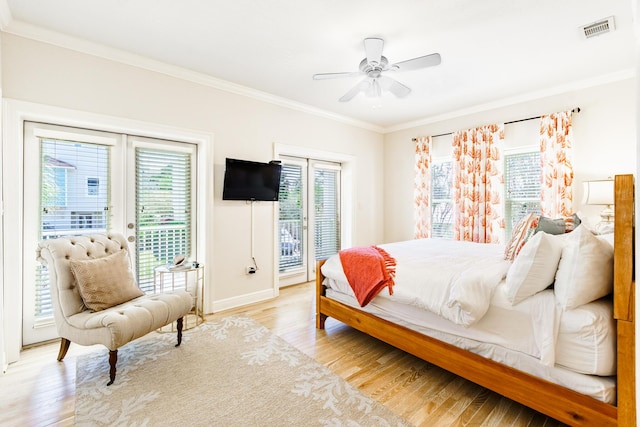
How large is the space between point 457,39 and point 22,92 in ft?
12.0

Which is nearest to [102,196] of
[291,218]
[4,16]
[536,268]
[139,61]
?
[139,61]

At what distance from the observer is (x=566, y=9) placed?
2148mm

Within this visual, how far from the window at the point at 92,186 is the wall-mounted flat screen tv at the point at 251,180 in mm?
1191

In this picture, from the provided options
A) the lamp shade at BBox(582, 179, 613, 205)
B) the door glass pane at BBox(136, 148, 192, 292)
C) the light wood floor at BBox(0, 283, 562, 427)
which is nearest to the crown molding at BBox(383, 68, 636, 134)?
the lamp shade at BBox(582, 179, 613, 205)

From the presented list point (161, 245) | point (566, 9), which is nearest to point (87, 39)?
point (161, 245)

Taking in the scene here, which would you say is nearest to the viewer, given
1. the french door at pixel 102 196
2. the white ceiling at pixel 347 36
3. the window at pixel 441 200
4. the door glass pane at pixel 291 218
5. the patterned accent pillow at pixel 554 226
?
the white ceiling at pixel 347 36

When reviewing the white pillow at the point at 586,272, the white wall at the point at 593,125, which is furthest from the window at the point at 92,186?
the white wall at the point at 593,125

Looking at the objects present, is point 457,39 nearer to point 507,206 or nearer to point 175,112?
point 507,206

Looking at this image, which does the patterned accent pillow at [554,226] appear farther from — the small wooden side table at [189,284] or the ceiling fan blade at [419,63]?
the small wooden side table at [189,284]

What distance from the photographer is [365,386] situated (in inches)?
79.1

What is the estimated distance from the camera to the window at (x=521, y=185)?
3.79 meters

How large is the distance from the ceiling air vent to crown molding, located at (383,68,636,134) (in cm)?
110

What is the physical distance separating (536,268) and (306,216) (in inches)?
130

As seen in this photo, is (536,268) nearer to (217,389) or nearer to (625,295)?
(625,295)
